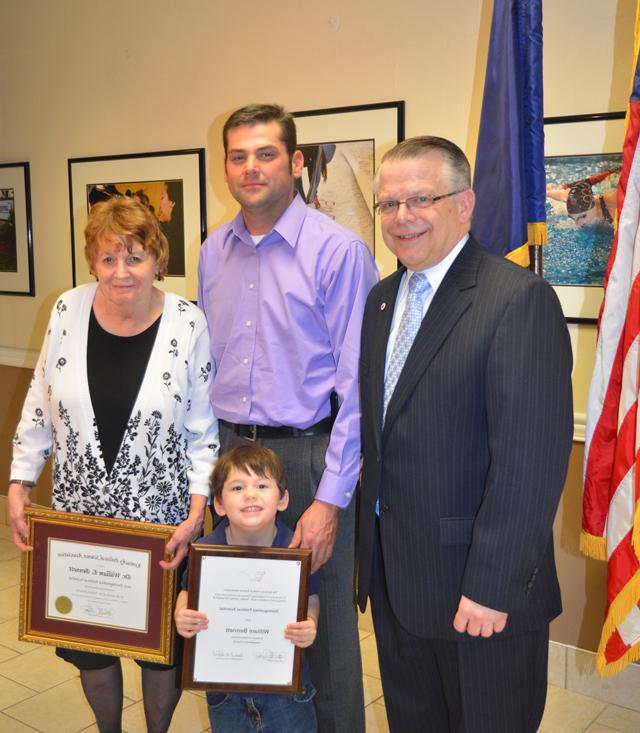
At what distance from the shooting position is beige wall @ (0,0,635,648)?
273cm

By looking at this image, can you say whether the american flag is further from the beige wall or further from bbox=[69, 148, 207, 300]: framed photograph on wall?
bbox=[69, 148, 207, 300]: framed photograph on wall

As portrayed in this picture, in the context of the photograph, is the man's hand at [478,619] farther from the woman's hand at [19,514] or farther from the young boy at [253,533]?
the woman's hand at [19,514]

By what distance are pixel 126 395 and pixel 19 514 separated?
0.48 meters

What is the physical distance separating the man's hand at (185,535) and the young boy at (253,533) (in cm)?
7

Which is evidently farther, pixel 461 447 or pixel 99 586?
pixel 99 586

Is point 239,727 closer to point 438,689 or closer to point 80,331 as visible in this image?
point 438,689

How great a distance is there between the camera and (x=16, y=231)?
4.45 m

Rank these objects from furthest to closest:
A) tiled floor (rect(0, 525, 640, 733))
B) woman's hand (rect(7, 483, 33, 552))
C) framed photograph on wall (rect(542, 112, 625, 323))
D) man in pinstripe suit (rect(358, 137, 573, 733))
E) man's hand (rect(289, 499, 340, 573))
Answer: tiled floor (rect(0, 525, 640, 733)) → framed photograph on wall (rect(542, 112, 625, 323)) → woman's hand (rect(7, 483, 33, 552)) → man's hand (rect(289, 499, 340, 573)) → man in pinstripe suit (rect(358, 137, 573, 733))

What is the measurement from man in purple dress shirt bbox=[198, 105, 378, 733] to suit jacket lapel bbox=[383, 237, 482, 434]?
366mm

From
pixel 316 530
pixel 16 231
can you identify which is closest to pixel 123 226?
pixel 316 530

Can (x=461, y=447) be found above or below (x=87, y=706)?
above

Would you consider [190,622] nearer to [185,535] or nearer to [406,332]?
[185,535]

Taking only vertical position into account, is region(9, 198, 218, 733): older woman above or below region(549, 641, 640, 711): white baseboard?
above

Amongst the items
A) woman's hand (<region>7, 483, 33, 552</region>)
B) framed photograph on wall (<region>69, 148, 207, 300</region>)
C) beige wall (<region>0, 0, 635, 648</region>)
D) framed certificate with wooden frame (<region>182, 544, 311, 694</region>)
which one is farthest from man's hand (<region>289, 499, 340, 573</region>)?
framed photograph on wall (<region>69, 148, 207, 300</region>)
